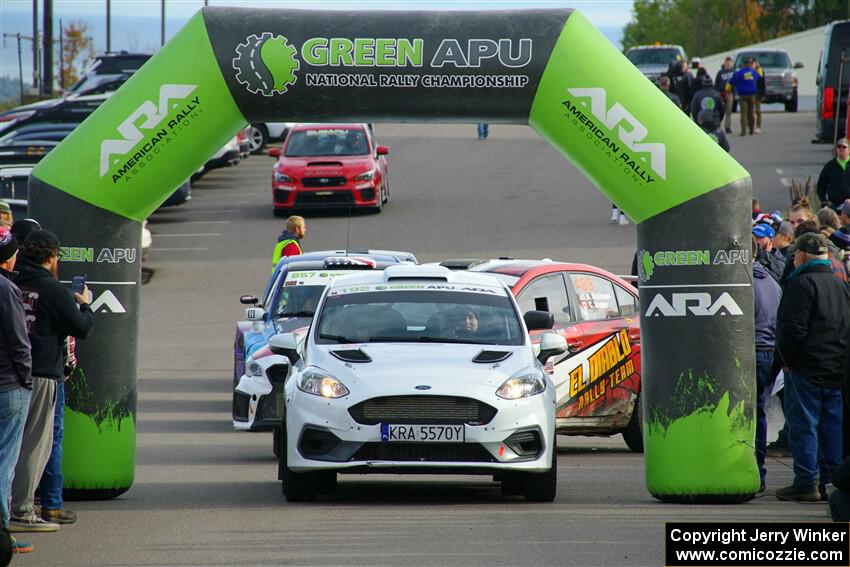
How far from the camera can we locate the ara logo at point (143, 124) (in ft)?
38.5

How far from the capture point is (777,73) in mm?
54188

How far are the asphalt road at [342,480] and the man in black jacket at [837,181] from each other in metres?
5.58

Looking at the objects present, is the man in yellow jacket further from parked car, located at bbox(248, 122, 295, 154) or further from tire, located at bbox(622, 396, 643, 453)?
parked car, located at bbox(248, 122, 295, 154)

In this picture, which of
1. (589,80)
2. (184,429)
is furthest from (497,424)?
(184,429)

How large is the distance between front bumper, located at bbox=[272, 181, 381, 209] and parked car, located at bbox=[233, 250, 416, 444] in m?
14.3

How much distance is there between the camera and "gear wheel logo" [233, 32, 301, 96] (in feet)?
38.3

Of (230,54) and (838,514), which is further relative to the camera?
(230,54)

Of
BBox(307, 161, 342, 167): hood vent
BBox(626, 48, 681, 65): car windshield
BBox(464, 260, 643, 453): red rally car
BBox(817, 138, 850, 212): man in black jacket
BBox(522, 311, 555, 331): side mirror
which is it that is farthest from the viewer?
BBox(626, 48, 681, 65): car windshield

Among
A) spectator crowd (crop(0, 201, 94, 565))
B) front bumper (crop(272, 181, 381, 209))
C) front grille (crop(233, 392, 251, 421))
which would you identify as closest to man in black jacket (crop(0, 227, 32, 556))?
spectator crowd (crop(0, 201, 94, 565))

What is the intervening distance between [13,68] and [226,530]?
70.9 metres

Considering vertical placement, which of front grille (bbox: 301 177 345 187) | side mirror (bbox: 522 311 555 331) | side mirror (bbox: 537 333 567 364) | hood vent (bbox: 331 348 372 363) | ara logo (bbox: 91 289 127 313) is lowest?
hood vent (bbox: 331 348 372 363)

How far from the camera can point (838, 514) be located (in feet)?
24.8

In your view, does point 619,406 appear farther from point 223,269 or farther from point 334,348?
point 223,269

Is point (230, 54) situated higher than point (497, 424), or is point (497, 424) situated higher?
point (230, 54)
